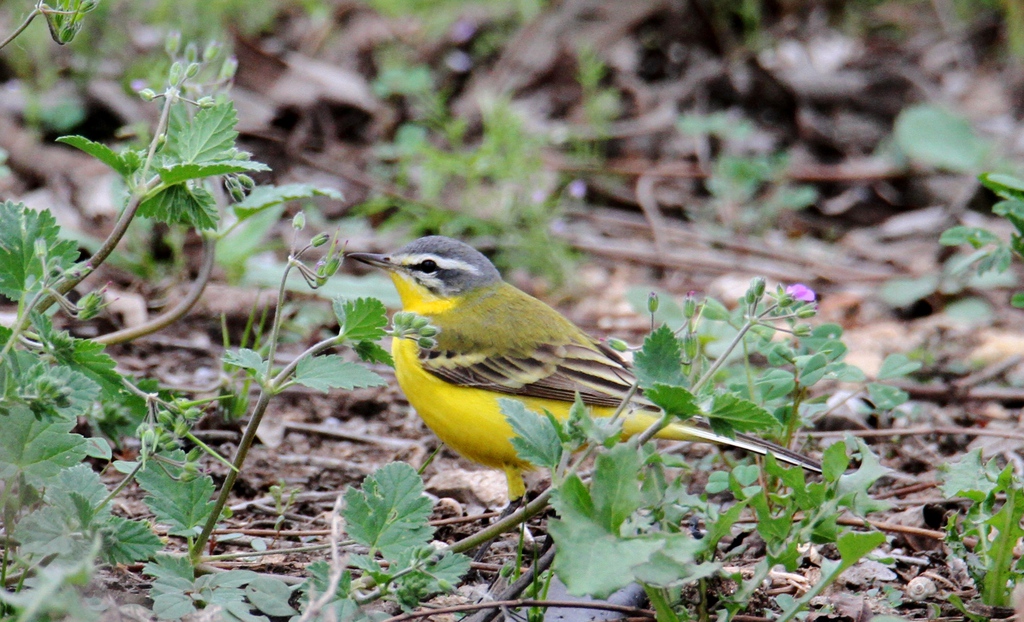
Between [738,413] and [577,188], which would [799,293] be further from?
[577,188]

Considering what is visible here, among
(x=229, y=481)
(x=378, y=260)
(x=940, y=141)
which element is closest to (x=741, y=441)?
(x=229, y=481)

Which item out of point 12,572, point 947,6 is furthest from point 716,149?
point 12,572

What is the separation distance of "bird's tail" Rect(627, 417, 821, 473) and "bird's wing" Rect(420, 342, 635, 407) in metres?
0.51

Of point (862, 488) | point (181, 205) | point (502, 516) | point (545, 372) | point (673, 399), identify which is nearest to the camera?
point (673, 399)

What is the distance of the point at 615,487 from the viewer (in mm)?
2689

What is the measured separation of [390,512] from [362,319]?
56 centimetres

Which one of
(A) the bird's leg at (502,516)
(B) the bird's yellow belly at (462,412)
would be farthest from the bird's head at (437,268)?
(A) the bird's leg at (502,516)

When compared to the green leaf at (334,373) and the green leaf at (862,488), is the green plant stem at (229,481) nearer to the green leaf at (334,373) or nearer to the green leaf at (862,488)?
the green leaf at (334,373)

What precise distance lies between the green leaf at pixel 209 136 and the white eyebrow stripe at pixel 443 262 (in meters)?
2.29

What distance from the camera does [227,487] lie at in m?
3.14

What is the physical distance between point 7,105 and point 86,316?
685cm

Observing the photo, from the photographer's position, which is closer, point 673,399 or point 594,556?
point 594,556

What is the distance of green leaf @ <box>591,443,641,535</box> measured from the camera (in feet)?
8.77

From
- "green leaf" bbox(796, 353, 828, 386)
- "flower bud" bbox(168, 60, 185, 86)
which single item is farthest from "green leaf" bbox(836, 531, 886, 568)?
"flower bud" bbox(168, 60, 185, 86)
